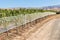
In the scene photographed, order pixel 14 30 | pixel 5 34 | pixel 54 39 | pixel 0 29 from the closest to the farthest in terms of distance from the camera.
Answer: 1. pixel 54 39
2. pixel 0 29
3. pixel 5 34
4. pixel 14 30

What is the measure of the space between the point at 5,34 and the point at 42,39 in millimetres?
4196

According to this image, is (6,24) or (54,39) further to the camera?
(6,24)

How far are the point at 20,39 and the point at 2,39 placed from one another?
144cm

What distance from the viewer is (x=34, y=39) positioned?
16125 millimetres

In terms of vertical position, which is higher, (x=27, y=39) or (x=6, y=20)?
(x=6, y=20)

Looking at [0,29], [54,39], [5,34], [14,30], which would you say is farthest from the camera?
[14,30]

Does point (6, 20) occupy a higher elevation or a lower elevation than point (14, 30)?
higher

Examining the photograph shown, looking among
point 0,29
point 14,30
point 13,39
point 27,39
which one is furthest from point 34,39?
point 14,30

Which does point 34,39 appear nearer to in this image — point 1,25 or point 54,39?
point 54,39

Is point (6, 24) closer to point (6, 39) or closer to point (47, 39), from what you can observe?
point (6, 39)

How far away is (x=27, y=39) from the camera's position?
16297mm

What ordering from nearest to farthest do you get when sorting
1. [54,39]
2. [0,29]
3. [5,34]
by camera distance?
[54,39]
[0,29]
[5,34]

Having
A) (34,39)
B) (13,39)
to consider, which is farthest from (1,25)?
(34,39)

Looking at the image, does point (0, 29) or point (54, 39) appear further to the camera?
point (0, 29)
